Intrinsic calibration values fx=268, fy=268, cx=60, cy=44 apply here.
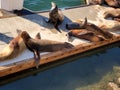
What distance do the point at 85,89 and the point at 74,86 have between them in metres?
0.36

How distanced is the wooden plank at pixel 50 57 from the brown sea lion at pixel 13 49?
272mm

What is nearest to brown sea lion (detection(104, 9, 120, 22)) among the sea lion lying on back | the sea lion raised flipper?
the sea lion lying on back

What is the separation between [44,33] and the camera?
9500mm

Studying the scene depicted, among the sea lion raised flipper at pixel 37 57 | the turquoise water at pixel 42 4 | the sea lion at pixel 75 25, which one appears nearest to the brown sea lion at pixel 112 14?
the sea lion at pixel 75 25

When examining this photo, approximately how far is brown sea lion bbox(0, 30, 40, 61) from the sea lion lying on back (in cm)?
18

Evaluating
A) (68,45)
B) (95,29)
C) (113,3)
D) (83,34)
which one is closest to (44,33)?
(68,45)

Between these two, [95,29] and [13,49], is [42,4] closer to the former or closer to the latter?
[95,29]

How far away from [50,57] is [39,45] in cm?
54

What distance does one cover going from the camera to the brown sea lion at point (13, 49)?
25.4ft

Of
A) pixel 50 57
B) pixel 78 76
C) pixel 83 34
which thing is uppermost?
pixel 83 34

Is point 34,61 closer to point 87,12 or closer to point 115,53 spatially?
point 115,53

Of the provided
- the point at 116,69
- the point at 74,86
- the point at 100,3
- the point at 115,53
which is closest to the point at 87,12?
the point at 100,3

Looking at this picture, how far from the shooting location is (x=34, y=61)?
320 inches

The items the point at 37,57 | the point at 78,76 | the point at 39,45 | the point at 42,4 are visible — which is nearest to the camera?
the point at 37,57
